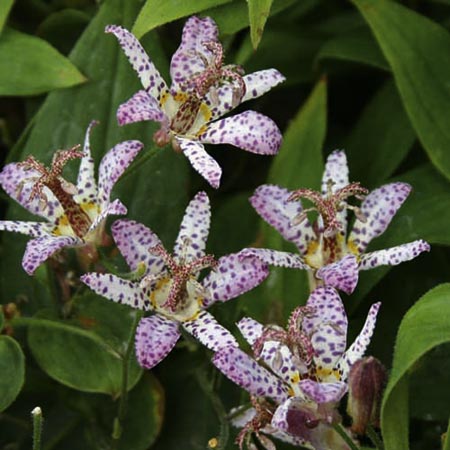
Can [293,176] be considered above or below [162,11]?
below

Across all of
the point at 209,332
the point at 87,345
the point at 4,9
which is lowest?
the point at 87,345

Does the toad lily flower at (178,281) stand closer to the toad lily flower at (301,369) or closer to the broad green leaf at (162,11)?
the toad lily flower at (301,369)

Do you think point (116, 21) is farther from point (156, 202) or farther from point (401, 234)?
point (401, 234)

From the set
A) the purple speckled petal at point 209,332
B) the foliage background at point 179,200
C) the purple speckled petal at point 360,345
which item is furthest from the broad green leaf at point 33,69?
the purple speckled petal at point 360,345

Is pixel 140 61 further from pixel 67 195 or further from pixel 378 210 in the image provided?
pixel 378 210

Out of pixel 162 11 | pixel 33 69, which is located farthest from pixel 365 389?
pixel 33 69

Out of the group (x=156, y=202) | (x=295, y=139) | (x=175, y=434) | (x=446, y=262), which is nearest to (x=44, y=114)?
(x=156, y=202)
